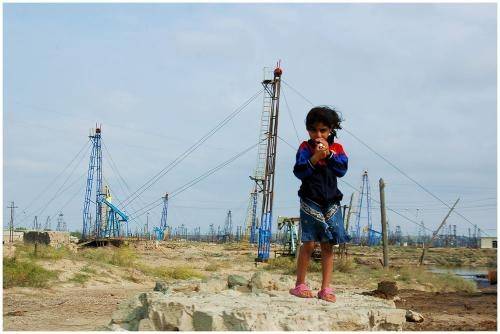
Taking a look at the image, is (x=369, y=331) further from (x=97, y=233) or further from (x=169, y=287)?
(x=97, y=233)

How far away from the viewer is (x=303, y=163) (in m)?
5.19

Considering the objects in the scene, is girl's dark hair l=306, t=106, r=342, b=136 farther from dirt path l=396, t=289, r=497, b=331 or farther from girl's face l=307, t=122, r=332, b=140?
dirt path l=396, t=289, r=497, b=331

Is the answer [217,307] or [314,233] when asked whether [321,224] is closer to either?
[314,233]

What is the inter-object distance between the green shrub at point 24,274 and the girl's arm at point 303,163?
24.1 ft

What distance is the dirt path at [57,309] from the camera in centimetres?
654

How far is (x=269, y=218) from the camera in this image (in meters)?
29.7

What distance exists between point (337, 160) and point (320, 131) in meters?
0.29

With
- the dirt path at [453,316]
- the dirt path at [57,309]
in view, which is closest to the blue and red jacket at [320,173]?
the dirt path at [453,316]

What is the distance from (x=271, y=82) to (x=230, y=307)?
2666 cm

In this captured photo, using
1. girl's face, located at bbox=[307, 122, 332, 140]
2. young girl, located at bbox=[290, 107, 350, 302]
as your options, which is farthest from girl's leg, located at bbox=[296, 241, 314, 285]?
girl's face, located at bbox=[307, 122, 332, 140]

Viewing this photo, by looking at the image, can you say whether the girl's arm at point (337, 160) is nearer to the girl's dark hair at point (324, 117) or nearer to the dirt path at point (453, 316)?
the girl's dark hair at point (324, 117)

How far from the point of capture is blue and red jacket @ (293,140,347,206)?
5.21 m

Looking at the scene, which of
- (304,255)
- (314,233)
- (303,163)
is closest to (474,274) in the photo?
(304,255)

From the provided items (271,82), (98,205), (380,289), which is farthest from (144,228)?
(380,289)
